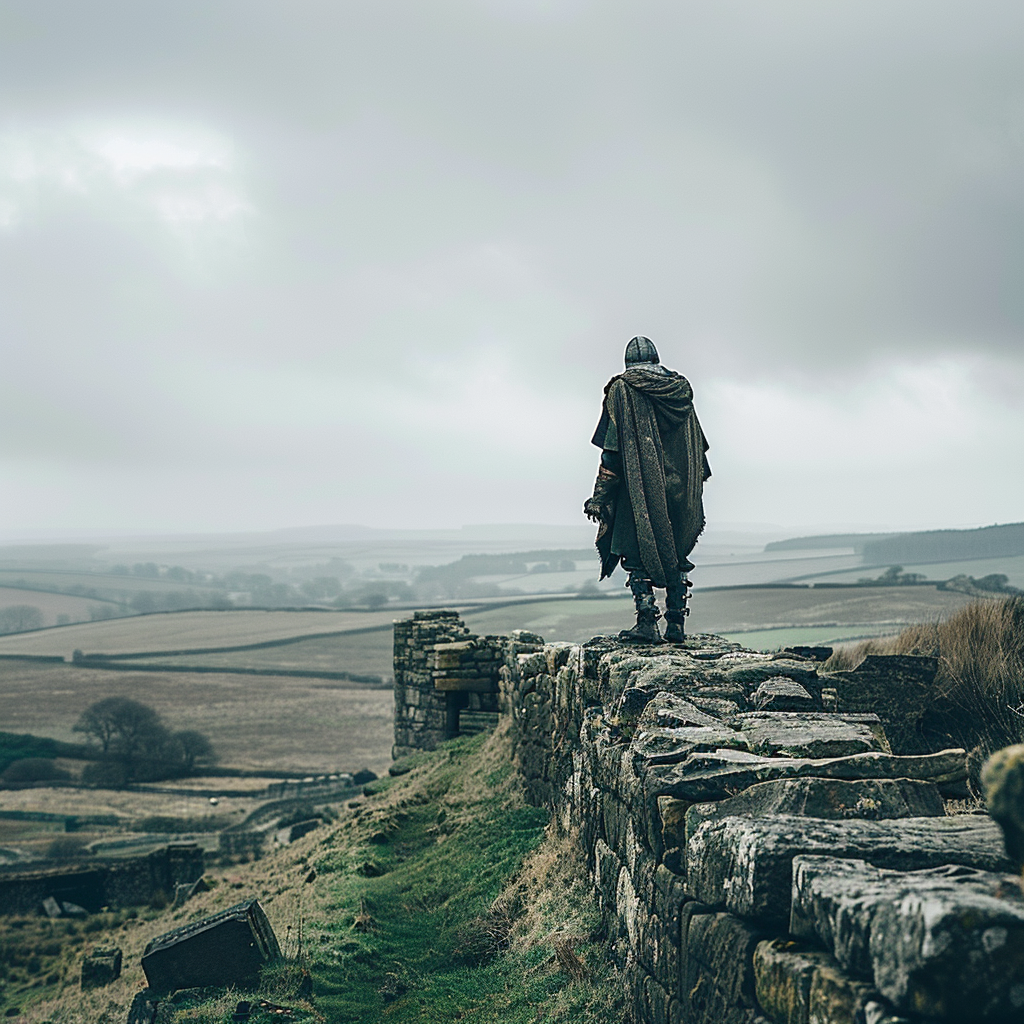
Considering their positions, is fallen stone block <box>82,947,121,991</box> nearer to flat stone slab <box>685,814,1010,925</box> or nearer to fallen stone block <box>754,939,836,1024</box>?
flat stone slab <box>685,814,1010,925</box>

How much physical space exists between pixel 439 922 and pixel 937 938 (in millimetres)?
7301

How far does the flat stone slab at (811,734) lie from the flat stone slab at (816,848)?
97cm

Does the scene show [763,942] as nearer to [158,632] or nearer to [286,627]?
[286,627]

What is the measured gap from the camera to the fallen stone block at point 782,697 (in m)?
6.17

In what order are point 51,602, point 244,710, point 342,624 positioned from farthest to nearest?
point 51,602
point 342,624
point 244,710

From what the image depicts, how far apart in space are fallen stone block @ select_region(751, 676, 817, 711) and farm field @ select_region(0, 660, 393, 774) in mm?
47616

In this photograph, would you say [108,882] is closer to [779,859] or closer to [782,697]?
[782,697]

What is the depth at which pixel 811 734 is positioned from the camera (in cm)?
494

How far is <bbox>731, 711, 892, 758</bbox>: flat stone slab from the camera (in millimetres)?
4605

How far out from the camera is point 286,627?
109 meters

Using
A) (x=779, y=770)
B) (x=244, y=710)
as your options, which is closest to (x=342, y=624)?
(x=244, y=710)

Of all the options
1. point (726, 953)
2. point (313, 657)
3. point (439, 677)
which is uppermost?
point (726, 953)

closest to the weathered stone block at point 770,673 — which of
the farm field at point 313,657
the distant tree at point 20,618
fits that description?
the farm field at point 313,657

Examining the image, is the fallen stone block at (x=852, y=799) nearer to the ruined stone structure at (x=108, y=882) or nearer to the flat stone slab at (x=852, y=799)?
the flat stone slab at (x=852, y=799)
